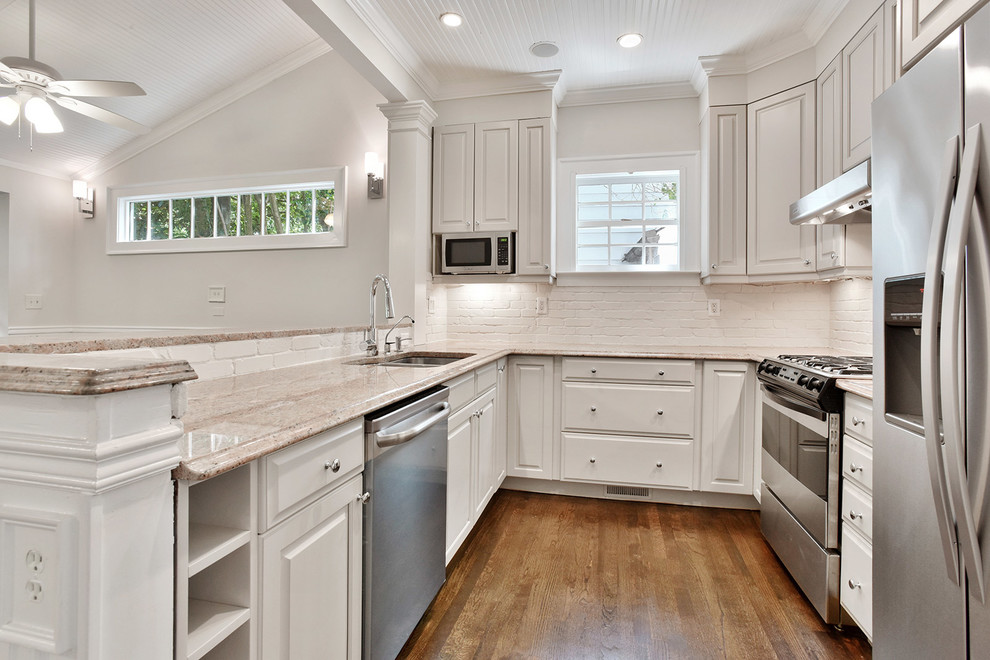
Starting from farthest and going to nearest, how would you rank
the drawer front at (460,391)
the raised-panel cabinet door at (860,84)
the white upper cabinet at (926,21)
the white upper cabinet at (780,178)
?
the white upper cabinet at (780,178)
the raised-panel cabinet door at (860,84)
the drawer front at (460,391)
the white upper cabinet at (926,21)

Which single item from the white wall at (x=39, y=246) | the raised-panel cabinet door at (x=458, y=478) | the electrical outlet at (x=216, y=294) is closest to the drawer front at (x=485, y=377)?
the raised-panel cabinet door at (x=458, y=478)

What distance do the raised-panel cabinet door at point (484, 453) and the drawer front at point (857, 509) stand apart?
1453mm

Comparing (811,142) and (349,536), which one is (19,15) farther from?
(811,142)

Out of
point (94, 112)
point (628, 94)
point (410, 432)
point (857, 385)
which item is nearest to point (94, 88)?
point (94, 112)

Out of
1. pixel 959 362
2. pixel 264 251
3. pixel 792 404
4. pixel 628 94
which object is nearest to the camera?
pixel 959 362

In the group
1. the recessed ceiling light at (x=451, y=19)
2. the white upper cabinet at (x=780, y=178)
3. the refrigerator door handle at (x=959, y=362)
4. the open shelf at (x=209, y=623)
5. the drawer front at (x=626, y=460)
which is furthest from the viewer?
the drawer front at (x=626, y=460)

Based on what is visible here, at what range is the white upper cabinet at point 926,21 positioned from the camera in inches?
41.8

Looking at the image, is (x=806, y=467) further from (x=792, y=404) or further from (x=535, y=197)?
(x=535, y=197)

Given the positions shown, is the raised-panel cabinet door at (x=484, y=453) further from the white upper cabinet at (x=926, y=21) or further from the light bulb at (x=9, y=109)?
the light bulb at (x=9, y=109)

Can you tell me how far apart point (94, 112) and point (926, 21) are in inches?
145

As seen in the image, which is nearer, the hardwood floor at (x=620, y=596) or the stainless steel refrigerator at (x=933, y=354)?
the stainless steel refrigerator at (x=933, y=354)

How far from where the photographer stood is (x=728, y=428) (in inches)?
113

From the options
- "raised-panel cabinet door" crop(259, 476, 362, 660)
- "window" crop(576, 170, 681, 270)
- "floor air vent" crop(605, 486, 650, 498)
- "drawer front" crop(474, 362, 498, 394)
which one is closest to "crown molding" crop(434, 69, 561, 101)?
"window" crop(576, 170, 681, 270)

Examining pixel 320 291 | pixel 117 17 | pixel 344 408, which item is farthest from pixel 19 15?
pixel 344 408
